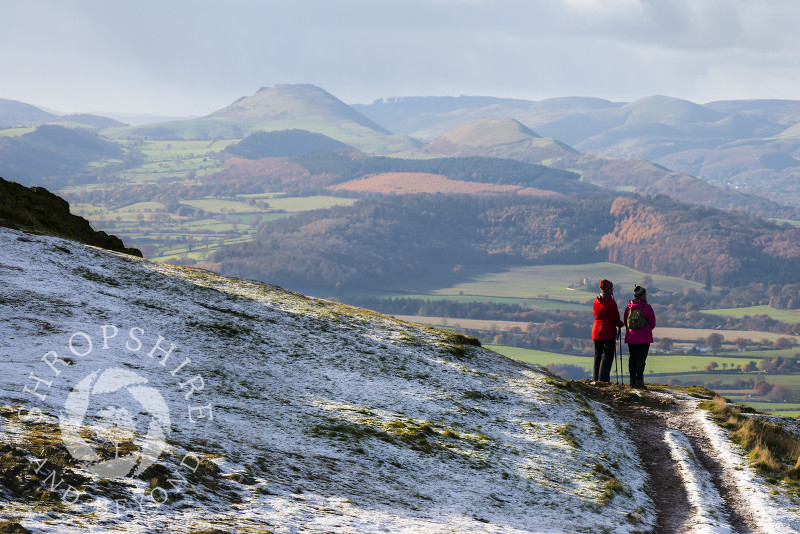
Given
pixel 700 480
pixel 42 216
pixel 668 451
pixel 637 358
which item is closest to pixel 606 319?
pixel 637 358

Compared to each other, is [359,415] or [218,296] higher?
[218,296]

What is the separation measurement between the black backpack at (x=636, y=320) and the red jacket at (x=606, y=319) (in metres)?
0.38

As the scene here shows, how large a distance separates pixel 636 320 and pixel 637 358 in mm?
1574

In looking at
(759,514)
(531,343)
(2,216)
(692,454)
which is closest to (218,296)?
(2,216)

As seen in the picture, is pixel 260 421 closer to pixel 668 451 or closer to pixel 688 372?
pixel 668 451

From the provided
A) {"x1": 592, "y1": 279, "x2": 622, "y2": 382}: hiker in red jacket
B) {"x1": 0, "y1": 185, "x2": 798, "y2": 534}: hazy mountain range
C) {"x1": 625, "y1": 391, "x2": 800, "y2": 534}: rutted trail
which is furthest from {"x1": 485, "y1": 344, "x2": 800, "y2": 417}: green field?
{"x1": 0, "y1": 185, "x2": 798, "y2": 534}: hazy mountain range

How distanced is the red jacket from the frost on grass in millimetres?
2797

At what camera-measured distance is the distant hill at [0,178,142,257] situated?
83.1ft

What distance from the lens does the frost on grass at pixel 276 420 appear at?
415 inches

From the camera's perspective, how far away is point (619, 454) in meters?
17.8

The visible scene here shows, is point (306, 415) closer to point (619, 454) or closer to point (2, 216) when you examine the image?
point (619, 454)

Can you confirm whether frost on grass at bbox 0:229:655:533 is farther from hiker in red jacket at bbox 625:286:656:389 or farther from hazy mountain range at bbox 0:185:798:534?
hiker in red jacket at bbox 625:286:656:389

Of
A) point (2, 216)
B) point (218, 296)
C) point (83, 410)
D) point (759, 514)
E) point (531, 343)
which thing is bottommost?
point (531, 343)

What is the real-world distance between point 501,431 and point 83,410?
9876 millimetres
